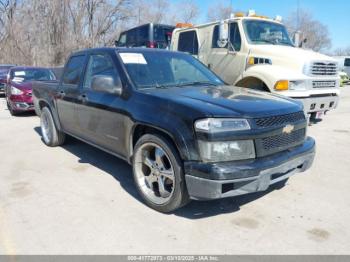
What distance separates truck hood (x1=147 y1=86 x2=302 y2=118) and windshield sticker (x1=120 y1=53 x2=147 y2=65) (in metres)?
0.62

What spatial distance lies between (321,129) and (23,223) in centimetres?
662

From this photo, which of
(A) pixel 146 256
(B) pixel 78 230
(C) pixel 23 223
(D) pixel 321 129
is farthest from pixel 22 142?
(D) pixel 321 129

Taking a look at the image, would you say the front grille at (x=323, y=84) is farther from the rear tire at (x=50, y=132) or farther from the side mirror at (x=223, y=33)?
the rear tire at (x=50, y=132)

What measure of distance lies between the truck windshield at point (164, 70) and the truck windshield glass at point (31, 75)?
7426 mm

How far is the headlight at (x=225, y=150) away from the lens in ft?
9.81

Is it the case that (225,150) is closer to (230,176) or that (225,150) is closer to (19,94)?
(230,176)

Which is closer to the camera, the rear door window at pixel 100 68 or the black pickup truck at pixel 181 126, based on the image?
the black pickup truck at pixel 181 126

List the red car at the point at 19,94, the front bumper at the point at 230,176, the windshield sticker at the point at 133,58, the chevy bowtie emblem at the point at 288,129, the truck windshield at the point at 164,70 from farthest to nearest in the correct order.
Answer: the red car at the point at 19,94
the windshield sticker at the point at 133,58
the truck windshield at the point at 164,70
the chevy bowtie emblem at the point at 288,129
the front bumper at the point at 230,176

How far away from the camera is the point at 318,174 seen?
472 cm

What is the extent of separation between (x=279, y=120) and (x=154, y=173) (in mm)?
1476

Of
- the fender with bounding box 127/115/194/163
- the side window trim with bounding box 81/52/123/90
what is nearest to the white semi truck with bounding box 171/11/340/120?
the side window trim with bounding box 81/52/123/90

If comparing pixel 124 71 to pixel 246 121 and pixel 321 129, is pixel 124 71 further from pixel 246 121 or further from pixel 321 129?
pixel 321 129

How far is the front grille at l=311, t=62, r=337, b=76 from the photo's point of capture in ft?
22.8

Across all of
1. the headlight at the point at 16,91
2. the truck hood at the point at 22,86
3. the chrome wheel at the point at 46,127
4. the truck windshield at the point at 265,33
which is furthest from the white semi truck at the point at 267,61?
the headlight at the point at 16,91
